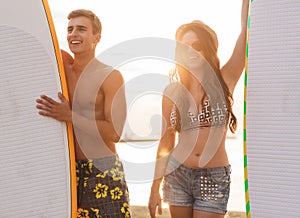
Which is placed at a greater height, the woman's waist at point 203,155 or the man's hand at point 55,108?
the man's hand at point 55,108

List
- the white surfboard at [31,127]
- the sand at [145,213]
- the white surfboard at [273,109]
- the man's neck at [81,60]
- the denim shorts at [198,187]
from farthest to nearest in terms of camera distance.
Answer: the sand at [145,213]
the man's neck at [81,60]
the white surfboard at [31,127]
the denim shorts at [198,187]
the white surfboard at [273,109]

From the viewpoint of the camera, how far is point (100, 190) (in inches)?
82.9

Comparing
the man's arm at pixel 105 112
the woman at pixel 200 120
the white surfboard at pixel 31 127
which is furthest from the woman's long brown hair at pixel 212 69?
the white surfboard at pixel 31 127

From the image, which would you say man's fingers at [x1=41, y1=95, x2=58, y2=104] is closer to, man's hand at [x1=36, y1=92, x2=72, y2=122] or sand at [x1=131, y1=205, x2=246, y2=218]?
man's hand at [x1=36, y1=92, x2=72, y2=122]

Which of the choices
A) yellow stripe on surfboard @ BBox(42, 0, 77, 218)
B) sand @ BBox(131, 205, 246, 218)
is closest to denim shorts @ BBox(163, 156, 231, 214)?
yellow stripe on surfboard @ BBox(42, 0, 77, 218)

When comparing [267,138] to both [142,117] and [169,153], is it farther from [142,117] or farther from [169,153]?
[142,117]

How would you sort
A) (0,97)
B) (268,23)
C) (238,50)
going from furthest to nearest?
(0,97) < (238,50) < (268,23)

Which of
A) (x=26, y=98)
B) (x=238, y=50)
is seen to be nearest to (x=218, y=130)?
(x=238, y=50)

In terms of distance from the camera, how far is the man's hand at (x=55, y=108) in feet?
6.69

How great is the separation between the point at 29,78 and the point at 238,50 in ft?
3.04

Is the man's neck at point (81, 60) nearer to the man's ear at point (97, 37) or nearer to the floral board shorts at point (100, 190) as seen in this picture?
the man's ear at point (97, 37)

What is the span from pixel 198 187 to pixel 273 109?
461 millimetres

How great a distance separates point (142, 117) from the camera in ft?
7.25

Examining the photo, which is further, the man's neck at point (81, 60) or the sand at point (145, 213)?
the sand at point (145, 213)
